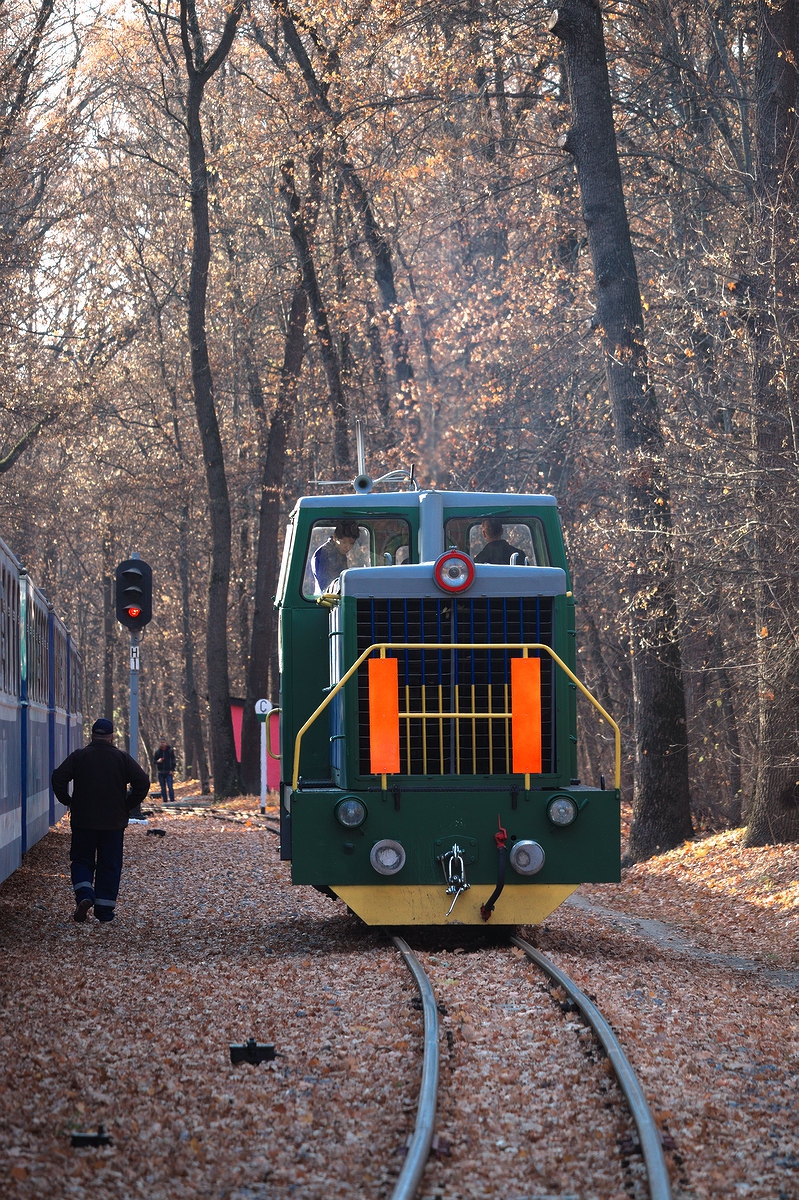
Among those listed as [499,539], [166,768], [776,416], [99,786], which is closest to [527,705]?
[499,539]

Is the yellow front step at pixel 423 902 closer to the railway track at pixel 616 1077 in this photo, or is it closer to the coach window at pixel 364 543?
the railway track at pixel 616 1077

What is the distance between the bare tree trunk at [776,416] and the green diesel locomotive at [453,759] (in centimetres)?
414

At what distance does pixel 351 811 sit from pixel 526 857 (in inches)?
45.7

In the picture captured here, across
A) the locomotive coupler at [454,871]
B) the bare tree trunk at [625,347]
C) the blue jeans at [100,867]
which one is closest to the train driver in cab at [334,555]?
the locomotive coupler at [454,871]

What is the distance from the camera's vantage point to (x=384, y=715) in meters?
9.17

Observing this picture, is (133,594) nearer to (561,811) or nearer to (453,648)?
(453,648)

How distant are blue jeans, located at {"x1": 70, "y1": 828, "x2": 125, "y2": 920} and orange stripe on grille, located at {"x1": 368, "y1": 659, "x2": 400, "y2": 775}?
2.66 meters

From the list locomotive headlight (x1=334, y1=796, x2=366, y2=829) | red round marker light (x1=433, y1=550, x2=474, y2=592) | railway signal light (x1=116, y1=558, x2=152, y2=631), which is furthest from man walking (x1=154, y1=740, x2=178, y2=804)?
red round marker light (x1=433, y1=550, x2=474, y2=592)

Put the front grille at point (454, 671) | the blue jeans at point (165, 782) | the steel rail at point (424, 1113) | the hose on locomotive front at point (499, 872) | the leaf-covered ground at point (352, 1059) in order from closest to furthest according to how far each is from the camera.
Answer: the steel rail at point (424, 1113), the leaf-covered ground at point (352, 1059), the hose on locomotive front at point (499, 872), the front grille at point (454, 671), the blue jeans at point (165, 782)

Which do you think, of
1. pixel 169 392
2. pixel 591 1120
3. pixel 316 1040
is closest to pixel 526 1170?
pixel 591 1120

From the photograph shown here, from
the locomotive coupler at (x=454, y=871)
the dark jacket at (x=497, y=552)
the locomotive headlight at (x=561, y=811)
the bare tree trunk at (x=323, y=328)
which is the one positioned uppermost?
the bare tree trunk at (x=323, y=328)

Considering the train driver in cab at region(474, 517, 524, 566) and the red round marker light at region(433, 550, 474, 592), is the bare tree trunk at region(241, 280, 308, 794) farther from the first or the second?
the red round marker light at region(433, 550, 474, 592)

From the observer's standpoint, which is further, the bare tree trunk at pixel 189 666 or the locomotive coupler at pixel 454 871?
the bare tree trunk at pixel 189 666

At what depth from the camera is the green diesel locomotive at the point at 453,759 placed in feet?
29.7
